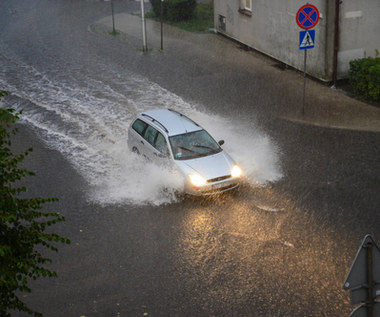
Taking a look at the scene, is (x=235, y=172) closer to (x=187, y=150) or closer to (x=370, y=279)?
(x=187, y=150)

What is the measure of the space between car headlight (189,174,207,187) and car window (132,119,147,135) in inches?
103

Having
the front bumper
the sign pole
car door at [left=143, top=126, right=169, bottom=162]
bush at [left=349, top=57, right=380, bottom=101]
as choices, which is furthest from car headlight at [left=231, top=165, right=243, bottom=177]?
bush at [left=349, top=57, right=380, bottom=101]

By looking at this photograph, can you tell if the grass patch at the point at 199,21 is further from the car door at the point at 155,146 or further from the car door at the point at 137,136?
the car door at the point at 155,146

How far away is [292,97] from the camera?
62.8 ft

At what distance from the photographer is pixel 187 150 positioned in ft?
43.4

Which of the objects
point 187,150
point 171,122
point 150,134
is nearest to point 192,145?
point 187,150

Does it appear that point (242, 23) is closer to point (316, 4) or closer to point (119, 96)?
point (316, 4)

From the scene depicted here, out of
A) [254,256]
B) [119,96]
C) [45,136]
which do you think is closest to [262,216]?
[254,256]

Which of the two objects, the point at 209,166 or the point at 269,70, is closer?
the point at 209,166

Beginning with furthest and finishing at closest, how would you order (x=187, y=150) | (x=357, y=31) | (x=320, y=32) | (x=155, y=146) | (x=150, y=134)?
(x=320, y=32)
(x=357, y=31)
(x=150, y=134)
(x=155, y=146)
(x=187, y=150)

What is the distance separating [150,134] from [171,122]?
62 cm

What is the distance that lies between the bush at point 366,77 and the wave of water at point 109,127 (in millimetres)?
4325

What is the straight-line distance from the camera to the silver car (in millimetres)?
12438

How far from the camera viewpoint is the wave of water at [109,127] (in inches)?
527
